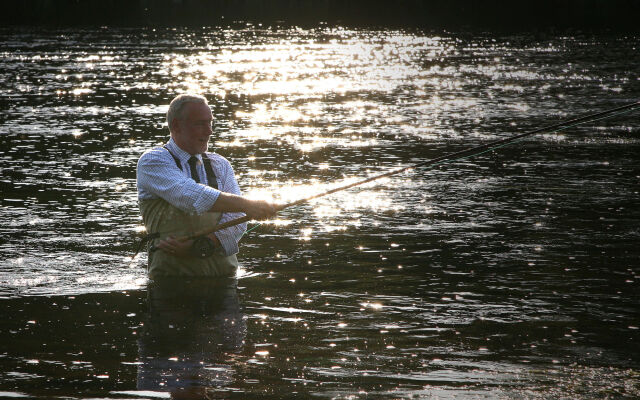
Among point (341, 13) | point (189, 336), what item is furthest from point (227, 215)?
point (341, 13)

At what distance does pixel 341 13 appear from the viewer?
6544cm

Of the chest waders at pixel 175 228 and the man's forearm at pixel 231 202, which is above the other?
the man's forearm at pixel 231 202

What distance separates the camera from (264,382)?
5.48 metres

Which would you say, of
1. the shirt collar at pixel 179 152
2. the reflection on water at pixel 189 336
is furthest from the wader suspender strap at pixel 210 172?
the reflection on water at pixel 189 336

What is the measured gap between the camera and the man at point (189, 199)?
252 inches

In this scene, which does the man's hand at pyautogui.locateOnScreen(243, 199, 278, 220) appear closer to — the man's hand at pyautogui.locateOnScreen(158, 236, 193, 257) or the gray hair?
the man's hand at pyautogui.locateOnScreen(158, 236, 193, 257)

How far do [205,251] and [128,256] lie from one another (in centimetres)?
175

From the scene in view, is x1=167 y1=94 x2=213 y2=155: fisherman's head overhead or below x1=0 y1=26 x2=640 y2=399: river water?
overhead

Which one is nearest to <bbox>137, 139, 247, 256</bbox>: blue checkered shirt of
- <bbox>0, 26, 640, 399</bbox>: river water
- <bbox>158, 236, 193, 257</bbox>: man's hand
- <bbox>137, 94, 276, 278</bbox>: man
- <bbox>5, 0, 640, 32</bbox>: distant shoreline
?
<bbox>137, 94, 276, 278</bbox>: man

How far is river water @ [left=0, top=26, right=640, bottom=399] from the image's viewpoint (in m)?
5.68

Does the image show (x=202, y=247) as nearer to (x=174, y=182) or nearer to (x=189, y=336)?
(x=174, y=182)

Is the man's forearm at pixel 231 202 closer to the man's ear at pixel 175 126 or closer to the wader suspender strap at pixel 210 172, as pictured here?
the wader suspender strap at pixel 210 172

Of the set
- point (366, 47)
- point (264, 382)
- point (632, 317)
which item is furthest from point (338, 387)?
point (366, 47)

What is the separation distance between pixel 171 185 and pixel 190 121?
0.42m
